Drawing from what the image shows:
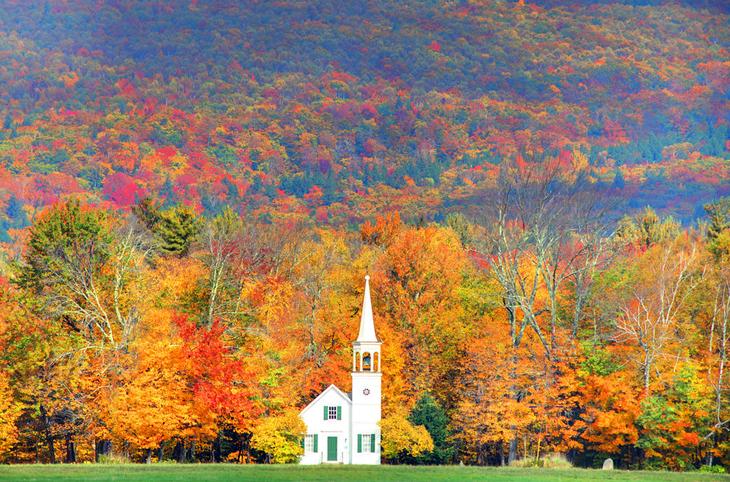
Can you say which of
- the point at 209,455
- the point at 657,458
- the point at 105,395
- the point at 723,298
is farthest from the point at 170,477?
the point at 723,298

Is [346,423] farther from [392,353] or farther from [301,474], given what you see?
[301,474]

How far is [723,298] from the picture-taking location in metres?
69.1

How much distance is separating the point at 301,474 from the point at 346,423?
1364 centimetres

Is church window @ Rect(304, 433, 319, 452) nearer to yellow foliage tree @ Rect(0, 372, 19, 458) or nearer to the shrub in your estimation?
the shrub

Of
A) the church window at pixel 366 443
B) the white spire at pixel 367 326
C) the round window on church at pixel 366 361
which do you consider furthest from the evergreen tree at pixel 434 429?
the white spire at pixel 367 326

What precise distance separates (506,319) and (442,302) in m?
4.46

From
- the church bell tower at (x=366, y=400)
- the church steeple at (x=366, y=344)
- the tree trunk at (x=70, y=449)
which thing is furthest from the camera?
the church steeple at (x=366, y=344)

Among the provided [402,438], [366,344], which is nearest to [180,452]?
[366,344]

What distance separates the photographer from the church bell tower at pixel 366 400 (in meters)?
70.1

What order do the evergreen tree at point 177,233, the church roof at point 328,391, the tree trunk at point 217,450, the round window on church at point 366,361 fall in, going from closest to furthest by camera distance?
the church roof at point 328,391 < the round window on church at point 366,361 < the tree trunk at point 217,450 < the evergreen tree at point 177,233

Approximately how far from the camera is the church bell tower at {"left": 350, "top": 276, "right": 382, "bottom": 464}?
7012cm

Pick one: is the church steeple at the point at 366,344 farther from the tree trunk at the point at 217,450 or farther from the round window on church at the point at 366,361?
the tree trunk at the point at 217,450

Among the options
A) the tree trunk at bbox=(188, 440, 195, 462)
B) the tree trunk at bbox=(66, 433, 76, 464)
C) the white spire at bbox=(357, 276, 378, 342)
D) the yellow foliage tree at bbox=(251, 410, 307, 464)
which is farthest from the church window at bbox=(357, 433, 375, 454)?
the tree trunk at bbox=(66, 433, 76, 464)

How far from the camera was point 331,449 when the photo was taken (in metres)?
70.2
